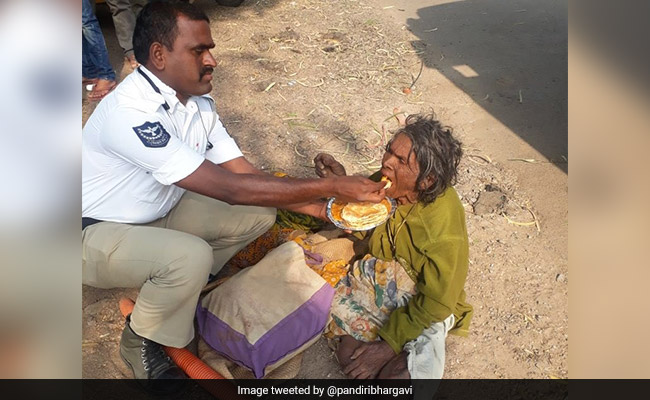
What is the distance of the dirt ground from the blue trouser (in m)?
0.48

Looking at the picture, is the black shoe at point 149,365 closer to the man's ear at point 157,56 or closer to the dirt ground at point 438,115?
the dirt ground at point 438,115

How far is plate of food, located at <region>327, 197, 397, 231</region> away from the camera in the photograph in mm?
3000

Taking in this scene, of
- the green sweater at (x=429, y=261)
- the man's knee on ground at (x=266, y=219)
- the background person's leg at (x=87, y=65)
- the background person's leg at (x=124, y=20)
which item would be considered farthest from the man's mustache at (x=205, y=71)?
the background person's leg at (x=124, y=20)

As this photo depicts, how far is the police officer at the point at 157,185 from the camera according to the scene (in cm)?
265

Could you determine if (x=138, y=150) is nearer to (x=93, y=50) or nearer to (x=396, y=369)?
(x=396, y=369)

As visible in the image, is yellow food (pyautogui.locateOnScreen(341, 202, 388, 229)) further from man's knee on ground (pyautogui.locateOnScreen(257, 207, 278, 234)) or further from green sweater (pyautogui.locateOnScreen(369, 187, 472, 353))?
man's knee on ground (pyautogui.locateOnScreen(257, 207, 278, 234))

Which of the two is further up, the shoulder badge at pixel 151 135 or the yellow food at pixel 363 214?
the shoulder badge at pixel 151 135

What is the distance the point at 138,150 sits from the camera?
103 inches

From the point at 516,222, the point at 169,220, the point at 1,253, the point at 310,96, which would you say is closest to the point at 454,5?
the point at 310,96

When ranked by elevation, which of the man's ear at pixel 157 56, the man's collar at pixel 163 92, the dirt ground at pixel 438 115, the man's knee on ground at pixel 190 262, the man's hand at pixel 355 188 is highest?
the man's ear at pixel 157 56

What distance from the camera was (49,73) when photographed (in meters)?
1.41

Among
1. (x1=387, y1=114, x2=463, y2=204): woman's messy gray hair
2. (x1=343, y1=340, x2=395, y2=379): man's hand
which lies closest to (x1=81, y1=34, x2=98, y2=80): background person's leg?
(x1=387, y1=114, x2=463, y2=204): woman's messy gray hair

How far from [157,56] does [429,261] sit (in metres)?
1.57

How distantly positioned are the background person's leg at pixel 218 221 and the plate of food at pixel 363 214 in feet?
1.40
